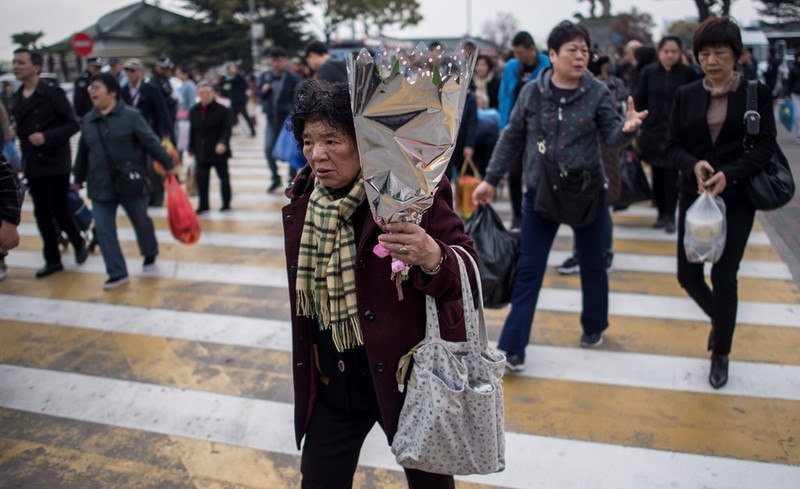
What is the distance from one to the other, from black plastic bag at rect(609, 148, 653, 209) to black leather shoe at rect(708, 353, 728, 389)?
3493mm

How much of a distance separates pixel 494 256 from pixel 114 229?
12.7 ft

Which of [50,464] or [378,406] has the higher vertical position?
[378,406]

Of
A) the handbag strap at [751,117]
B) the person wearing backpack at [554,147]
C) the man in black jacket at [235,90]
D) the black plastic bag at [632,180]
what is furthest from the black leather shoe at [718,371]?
the man in black jacket at [235,90]

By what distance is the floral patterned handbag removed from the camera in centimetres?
194

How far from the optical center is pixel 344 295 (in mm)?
2078

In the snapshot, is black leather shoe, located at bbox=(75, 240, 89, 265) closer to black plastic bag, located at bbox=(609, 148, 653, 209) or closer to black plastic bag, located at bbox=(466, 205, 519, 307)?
black plastic bag, located at bbox=(466, 205, 519, 307)

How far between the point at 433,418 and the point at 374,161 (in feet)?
2.51

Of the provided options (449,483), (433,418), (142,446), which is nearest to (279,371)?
(142,446)

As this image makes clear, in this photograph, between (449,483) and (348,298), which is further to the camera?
(449,483)

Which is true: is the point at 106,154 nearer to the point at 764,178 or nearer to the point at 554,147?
the point at 554,147

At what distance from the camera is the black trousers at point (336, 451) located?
2189 mm

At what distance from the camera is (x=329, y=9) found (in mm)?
53625

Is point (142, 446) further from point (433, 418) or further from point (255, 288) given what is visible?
point (255, 288)

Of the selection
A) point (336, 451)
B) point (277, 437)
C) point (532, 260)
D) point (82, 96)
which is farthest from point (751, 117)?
point (82, 96)
